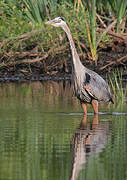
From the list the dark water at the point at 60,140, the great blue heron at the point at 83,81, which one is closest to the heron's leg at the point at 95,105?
the great blue heron at the point at 83,81

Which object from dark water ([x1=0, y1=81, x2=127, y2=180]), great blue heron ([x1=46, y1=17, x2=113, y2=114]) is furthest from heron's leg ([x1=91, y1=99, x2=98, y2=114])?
dark water ([x1=0, y1=81, x2=127, y2=180])

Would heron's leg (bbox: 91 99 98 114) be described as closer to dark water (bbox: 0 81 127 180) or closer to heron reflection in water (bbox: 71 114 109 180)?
dark water (bbox: 0 81 127 180)

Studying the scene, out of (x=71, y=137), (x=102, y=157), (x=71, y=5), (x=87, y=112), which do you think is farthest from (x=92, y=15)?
(x=102, y=157)

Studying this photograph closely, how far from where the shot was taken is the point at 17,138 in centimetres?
912

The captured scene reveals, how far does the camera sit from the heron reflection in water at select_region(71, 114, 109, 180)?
7328 millimetres

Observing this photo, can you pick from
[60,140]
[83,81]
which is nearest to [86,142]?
[60,140]

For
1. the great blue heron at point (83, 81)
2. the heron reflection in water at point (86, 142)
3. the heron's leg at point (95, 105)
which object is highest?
the great blue heron at point (83, 81)

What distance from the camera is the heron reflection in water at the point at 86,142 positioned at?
7328 mm

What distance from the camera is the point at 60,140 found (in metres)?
8.97

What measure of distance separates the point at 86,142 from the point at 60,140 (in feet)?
1.28

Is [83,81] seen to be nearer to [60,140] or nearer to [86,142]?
[60,140]

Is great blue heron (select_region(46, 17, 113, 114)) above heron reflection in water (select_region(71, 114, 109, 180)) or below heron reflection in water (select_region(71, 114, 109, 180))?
above

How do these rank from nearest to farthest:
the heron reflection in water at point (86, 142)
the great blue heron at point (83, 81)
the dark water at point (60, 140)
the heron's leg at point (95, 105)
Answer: the dark water at point (60, 140) → the heron reflection in water at point (86, 142) → the great blue heron at point (83, 81) → the heron's leg at point (95, 105)

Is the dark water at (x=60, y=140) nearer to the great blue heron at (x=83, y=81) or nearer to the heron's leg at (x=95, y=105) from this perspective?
the heron's leg at (x=95, y=105)
